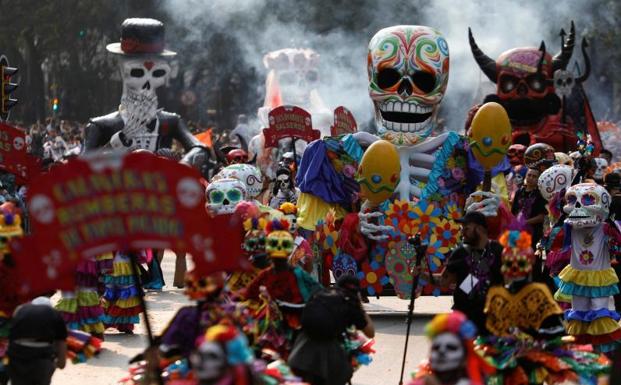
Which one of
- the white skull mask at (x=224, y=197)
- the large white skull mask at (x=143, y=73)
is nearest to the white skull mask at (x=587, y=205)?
the white skull mask at (x=224, y=197)

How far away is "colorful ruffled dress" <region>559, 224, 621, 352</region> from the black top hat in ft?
25.2

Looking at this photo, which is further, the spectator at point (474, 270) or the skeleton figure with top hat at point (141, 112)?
the skeleton figure with top hat at point (141, 112)

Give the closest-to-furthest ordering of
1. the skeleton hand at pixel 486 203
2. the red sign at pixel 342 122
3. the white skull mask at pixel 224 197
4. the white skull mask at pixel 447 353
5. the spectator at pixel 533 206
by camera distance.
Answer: the white skull mask at pixel 447 353 → the skeleton hand at pixel 486 203 → the white skull mask at pixel 224 197 → the spectator at pixel 533 206 → the red sign at pixel 342 122

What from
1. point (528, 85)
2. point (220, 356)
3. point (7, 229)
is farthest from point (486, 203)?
point (528, 85)

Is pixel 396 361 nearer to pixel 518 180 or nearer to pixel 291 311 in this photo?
pixel 291 311

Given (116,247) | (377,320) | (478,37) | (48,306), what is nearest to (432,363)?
(116,247)

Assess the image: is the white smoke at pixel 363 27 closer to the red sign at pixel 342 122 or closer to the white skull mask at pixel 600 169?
the red sign at pixel 342 122

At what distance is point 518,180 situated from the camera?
19.0 metres

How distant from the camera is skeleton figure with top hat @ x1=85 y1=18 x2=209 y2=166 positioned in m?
19.1

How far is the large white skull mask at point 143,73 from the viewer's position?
65.2 ft

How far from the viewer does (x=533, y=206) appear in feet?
54.6

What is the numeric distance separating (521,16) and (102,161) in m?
33.0

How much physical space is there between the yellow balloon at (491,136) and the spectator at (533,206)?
2328mm

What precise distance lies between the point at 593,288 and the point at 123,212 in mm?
6415
